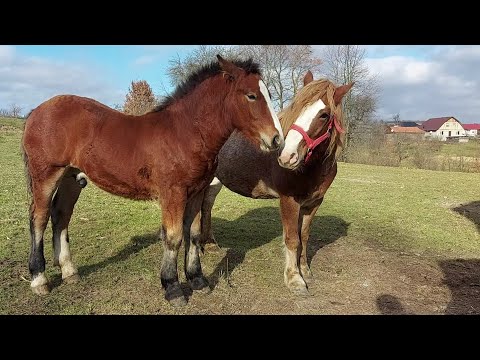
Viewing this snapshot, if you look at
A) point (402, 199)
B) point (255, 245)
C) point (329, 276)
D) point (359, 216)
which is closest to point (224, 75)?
point (329, 276)

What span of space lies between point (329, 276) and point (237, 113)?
2.86 m

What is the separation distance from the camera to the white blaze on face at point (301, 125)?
3.96m

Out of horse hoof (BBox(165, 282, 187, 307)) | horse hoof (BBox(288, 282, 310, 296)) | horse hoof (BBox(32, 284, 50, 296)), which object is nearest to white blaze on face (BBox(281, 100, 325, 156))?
horse hoof (BBox(288, 282, 310, 296))

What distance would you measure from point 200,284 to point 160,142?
1.90 m

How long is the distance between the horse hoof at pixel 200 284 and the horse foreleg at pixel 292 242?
1041 mm

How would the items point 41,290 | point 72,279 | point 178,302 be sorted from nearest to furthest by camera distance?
point 178,302 → point 41,290 → point 72,279

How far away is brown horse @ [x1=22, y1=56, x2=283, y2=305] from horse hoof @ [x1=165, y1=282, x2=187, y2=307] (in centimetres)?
1

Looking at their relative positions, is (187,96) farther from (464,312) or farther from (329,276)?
(464,312)

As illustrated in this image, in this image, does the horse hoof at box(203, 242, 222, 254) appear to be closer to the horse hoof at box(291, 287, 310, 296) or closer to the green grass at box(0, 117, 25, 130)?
the horse hoof at box(291, 287, 310, 296)

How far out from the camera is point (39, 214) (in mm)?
4484

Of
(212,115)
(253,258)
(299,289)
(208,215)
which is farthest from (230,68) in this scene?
(253,258)

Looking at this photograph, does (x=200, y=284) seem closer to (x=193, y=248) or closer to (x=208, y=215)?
(x=193, y=248)

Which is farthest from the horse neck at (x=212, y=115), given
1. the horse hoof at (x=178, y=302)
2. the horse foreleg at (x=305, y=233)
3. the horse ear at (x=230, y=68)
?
the horse foreleg at (x=305, y=233)

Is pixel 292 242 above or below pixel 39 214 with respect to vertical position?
below
